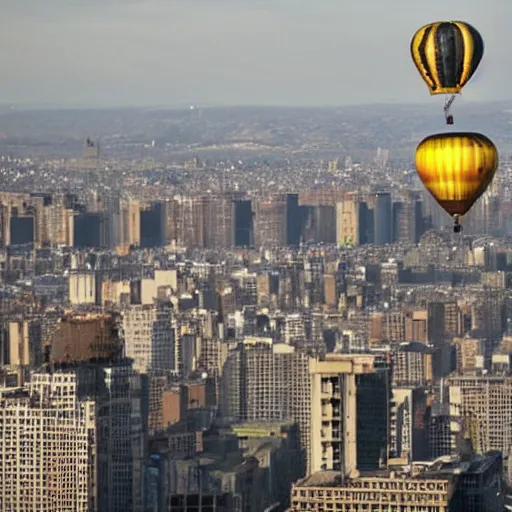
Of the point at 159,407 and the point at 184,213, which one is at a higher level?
the point at 184,213

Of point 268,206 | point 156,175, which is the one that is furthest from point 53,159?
point 268,206

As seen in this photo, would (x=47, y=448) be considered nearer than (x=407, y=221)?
Yes

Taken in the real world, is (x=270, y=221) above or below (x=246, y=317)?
above

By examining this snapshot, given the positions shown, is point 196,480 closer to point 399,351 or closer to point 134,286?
point 399,351

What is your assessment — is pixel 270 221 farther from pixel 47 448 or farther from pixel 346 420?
pixel 346 420

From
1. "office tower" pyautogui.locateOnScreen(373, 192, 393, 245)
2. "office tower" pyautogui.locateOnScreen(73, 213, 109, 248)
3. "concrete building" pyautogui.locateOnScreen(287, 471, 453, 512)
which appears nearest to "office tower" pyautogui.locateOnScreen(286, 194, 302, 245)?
"office tower" pyautogui.locateOnScreen(373, 192, 393, 245)

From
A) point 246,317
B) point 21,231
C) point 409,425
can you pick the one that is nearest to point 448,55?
point 409,425

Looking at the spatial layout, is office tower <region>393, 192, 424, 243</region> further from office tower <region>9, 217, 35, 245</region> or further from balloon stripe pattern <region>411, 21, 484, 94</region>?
balloon stripe pattern <region>411, 21, 484, 94</region>
